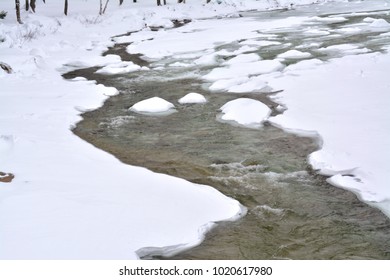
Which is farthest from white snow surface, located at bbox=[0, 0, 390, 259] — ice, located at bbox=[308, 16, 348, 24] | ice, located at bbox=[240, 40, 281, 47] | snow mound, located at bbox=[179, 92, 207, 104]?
ice, located at bbox=[308, 16, 348, 24]

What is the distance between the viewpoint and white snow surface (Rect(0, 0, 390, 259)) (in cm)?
363

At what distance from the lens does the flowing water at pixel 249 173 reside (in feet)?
12.4

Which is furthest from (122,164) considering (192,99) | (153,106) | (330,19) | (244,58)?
(330,19)

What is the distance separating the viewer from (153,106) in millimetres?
7895

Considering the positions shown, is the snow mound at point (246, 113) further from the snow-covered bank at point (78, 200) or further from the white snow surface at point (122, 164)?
the snow-covered bank at point (78, 200)

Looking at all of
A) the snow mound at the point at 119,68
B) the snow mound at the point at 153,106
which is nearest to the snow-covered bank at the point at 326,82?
the snow mound at the point at 153,106

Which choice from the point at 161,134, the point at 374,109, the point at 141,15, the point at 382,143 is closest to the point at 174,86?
the point at 161,134

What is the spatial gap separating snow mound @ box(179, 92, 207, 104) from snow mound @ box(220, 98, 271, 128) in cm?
81

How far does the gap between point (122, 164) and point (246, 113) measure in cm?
253

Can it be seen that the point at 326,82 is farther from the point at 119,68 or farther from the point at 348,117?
the point at 119,68

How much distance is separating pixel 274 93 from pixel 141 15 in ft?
58.8

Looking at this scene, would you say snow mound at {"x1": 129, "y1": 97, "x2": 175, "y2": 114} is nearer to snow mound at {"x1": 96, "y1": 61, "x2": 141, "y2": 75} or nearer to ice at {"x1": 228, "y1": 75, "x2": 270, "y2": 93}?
ice at {"x1": 228, "y1": 75, "x2": 270, "y2": 93}

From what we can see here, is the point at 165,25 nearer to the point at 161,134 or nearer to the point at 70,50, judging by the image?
the point at 70,50

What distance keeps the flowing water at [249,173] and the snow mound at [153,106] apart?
190 mm
